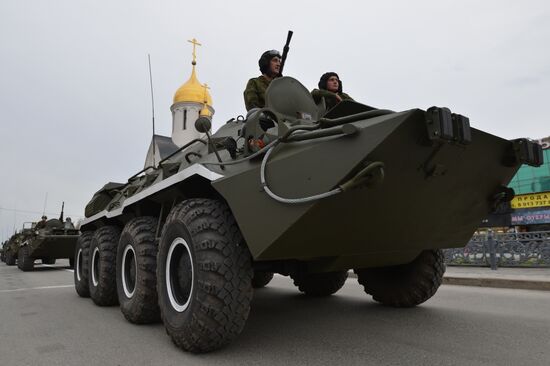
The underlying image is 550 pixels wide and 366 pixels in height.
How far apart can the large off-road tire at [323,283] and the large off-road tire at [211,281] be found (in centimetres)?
242

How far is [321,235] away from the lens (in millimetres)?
2510

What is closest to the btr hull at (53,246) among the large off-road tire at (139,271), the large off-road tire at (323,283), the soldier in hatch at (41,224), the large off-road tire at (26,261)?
the large off-road tire at (26,261)

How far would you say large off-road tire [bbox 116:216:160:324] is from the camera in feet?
12.2

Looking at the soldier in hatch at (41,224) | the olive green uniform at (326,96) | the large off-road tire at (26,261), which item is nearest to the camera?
the olive green uniform at (326,96)

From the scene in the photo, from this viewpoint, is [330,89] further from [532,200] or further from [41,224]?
[532,200]

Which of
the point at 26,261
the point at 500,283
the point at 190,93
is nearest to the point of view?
the point at 500,283

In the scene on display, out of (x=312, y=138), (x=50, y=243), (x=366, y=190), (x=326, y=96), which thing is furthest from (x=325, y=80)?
(x=50, y=243)

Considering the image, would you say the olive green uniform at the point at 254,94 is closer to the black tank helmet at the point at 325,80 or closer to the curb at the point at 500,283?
the black tank helmet at the point at 325,80

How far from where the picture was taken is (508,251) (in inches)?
368

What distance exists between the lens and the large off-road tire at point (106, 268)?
4.95 m

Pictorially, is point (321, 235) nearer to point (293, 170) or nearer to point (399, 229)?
point (293, 170)

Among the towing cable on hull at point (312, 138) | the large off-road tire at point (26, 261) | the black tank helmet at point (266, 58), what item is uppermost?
the black tank helmet at point (266, 58)

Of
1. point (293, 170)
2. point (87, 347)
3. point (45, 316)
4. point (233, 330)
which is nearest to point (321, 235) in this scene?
point (293, 170)

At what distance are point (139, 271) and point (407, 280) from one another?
8.30ft
